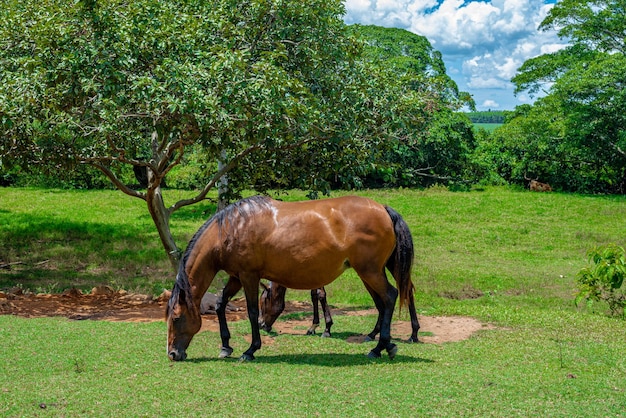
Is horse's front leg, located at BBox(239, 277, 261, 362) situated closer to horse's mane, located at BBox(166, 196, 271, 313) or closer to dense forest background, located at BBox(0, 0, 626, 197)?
horse's mane, located at BBox(166, 196, 271, 313)

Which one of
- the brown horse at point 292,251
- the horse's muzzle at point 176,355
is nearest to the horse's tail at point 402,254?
the brown horse at point 292,251

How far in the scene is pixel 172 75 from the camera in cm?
964

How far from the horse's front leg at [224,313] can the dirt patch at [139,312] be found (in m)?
0.99

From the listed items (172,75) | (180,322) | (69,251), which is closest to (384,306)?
(180,322)

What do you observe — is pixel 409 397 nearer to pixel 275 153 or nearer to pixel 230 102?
pixel 230 102

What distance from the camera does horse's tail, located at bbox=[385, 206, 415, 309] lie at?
892 cm

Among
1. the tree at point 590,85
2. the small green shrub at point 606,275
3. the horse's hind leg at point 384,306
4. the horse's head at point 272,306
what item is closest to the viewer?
the horse's hind leg at point 384,306

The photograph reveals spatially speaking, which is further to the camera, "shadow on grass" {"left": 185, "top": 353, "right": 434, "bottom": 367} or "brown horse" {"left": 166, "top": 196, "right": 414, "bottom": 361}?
"brown horse" {"left": 166, "top": 196, "right": 414, "bottom": 361}

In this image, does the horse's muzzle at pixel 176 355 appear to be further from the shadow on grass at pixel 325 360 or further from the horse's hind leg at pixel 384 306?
the horse's hind leg at pixel 384 306

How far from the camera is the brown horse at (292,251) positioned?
28.4ft

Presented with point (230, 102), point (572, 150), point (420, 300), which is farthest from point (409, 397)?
point (572, 150)

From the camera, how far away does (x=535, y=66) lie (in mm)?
32281

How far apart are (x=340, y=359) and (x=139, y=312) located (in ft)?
17.5

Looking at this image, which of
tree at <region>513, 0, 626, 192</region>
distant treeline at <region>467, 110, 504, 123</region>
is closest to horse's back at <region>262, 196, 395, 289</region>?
tree at <region>513, 0, 626, 192</region>
